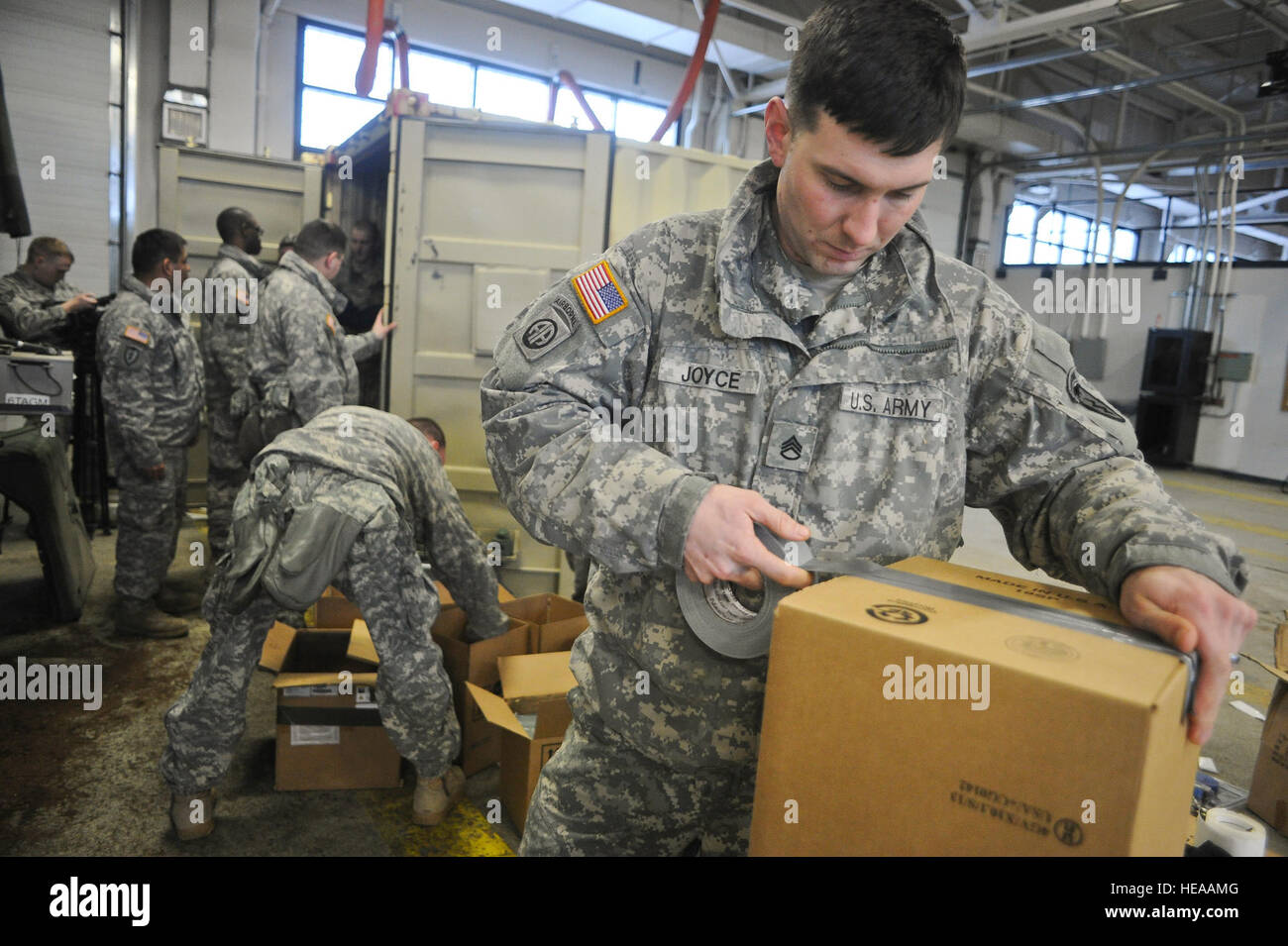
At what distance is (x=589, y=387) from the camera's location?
3.74 ft

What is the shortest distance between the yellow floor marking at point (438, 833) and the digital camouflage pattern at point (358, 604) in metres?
0.17

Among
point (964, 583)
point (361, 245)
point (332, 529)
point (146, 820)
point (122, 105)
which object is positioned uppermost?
point (122, 105)

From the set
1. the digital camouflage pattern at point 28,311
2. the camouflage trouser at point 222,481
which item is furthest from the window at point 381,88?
the camouflage trouser at point 222,481

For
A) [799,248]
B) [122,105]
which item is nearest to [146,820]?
[799,248]

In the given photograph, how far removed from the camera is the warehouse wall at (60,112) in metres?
6.02

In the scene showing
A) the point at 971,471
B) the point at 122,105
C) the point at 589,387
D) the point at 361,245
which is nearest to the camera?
the point at 589,387

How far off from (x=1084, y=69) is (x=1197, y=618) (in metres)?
10.4

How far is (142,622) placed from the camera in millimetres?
3705

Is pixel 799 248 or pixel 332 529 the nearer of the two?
pixel 799 248

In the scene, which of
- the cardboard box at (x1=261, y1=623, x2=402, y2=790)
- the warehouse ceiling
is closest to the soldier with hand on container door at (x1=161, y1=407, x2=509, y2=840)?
the cardboard box at (x1=261, y1=623, x2=402, y2=790)

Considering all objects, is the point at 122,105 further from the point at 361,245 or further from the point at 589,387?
the point at 589,387

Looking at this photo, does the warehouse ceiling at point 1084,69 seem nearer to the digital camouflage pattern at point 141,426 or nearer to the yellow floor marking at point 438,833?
the digital camouflage pattern at point 141,426
